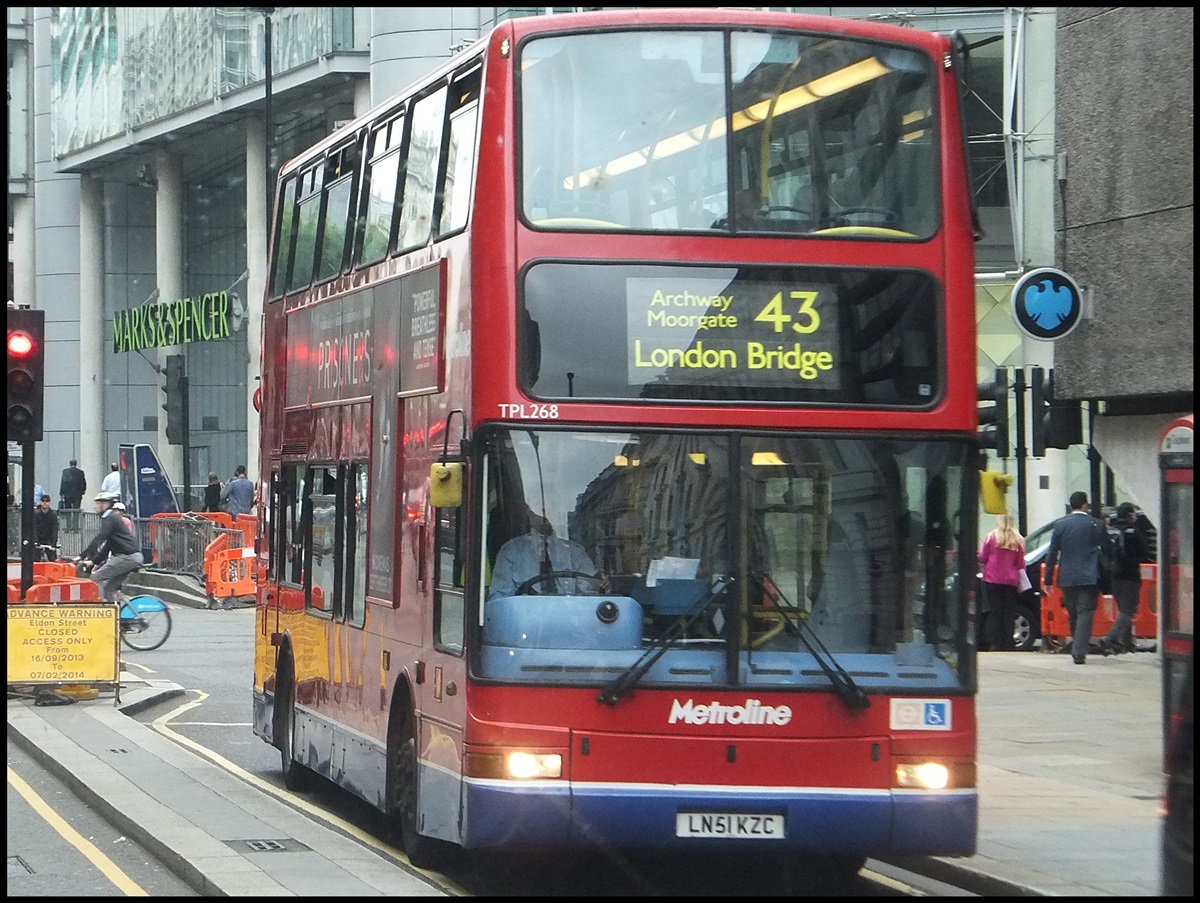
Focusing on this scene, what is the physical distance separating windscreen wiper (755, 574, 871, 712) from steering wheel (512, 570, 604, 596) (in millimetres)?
683

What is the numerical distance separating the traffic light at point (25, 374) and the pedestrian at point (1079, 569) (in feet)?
A: 34.3

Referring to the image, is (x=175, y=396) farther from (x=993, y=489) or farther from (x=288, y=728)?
(x=993, y=489)

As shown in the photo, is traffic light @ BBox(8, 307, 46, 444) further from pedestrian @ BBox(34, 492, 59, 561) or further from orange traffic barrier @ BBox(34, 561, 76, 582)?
pedestrian @ BBox(34, 492, 59, 561)

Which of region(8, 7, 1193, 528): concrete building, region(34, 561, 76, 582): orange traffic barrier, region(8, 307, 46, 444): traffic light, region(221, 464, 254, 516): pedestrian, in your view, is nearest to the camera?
region(8, 307, 46, 444): traffic light

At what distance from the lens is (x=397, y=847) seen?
11125mm

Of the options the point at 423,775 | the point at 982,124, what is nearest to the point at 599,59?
the point at 423,775

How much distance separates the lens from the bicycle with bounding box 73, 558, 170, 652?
81.0 feet

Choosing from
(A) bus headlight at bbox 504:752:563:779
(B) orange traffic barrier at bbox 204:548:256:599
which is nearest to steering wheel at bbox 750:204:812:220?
(A) bus headlight at bbox 504:752:563:779

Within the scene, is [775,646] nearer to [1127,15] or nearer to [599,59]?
[599,59]

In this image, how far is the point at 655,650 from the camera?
28.6ft

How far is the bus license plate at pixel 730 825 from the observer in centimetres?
873

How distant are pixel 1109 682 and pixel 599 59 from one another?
1219 centimetres

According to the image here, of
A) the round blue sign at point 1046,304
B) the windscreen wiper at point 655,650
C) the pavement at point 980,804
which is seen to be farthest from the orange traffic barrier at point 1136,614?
the windscreen wiper at point 655,650

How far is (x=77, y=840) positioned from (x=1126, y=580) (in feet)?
46.9
